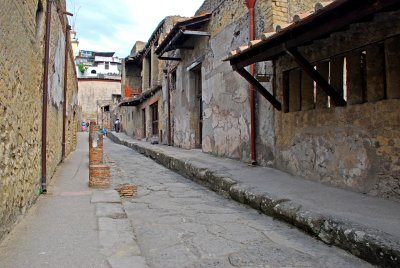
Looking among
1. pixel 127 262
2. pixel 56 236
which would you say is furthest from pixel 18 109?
pixel 127 262

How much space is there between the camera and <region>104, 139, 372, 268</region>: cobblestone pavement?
296cm

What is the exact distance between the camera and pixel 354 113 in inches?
174

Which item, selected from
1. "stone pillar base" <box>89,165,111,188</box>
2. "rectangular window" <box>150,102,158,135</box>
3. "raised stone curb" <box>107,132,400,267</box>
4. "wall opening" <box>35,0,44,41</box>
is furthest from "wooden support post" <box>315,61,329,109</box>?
"rectangular window" <box>150,102,158,135</box>

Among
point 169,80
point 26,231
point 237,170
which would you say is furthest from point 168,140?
point 26,231

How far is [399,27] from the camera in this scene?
3.78m

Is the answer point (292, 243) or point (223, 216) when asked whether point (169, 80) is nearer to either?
point (223, 216)

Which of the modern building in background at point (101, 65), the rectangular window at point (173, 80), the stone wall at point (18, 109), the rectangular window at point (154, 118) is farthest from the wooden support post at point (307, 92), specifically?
the modern building in background at point (101, 65)

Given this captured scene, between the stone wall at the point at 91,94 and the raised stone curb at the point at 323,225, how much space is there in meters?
41.4

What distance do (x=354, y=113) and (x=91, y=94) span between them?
43.8m

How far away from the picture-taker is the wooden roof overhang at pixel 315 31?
3264mm

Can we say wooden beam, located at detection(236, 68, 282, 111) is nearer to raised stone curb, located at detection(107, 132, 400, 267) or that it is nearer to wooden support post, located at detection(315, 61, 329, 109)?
wooden support post, located at detection(315, 61, 329, 109)

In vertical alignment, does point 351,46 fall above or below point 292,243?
above

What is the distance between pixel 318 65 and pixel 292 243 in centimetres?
269

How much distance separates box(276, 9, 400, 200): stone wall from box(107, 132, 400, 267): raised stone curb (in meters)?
1.00
